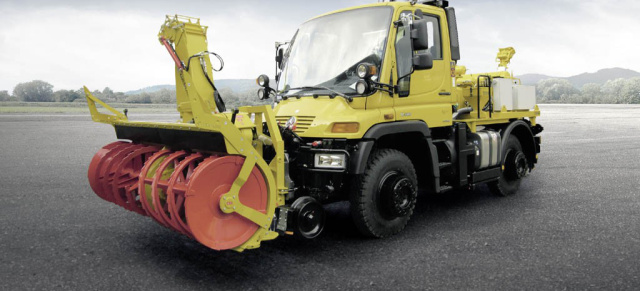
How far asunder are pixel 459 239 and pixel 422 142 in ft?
3.83

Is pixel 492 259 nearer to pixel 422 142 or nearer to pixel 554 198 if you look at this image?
pixel 422 142

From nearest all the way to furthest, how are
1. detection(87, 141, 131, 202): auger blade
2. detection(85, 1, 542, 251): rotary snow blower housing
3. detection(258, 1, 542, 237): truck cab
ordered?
1. detection(85, 1, 542, 251): rotary snow blower housing
2. detection(258, 1, 542, 237): truck cab
3. detection(87, 141, 131, 202): auger blade

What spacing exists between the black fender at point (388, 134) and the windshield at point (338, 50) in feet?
1.68

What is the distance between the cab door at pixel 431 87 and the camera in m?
5.36

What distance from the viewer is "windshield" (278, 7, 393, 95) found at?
520cm

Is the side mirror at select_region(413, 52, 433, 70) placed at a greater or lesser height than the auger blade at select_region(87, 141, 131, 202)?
greater

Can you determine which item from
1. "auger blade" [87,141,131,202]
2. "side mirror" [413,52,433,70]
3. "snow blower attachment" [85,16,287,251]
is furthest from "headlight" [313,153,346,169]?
"auger blade" [87,141,131,202]

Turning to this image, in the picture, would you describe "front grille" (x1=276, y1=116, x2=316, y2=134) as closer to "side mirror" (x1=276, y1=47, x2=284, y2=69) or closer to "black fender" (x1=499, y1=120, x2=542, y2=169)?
"side mirror" (x1=276, y1=47, x2=284, y2=69)

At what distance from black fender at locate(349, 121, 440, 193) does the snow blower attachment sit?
801mm

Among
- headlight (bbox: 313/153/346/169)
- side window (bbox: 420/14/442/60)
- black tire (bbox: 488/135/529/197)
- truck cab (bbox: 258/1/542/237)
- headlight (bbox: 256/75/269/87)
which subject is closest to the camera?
headlight (bbox: 313/153/346/169)

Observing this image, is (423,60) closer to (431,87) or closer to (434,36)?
(431,87)

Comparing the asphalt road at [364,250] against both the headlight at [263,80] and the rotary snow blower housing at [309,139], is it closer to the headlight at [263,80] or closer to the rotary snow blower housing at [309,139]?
the rotary snow blower housing at [309,139]

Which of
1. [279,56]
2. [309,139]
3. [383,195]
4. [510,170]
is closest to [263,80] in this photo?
[279,56]

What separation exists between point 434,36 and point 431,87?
0.68 metres
